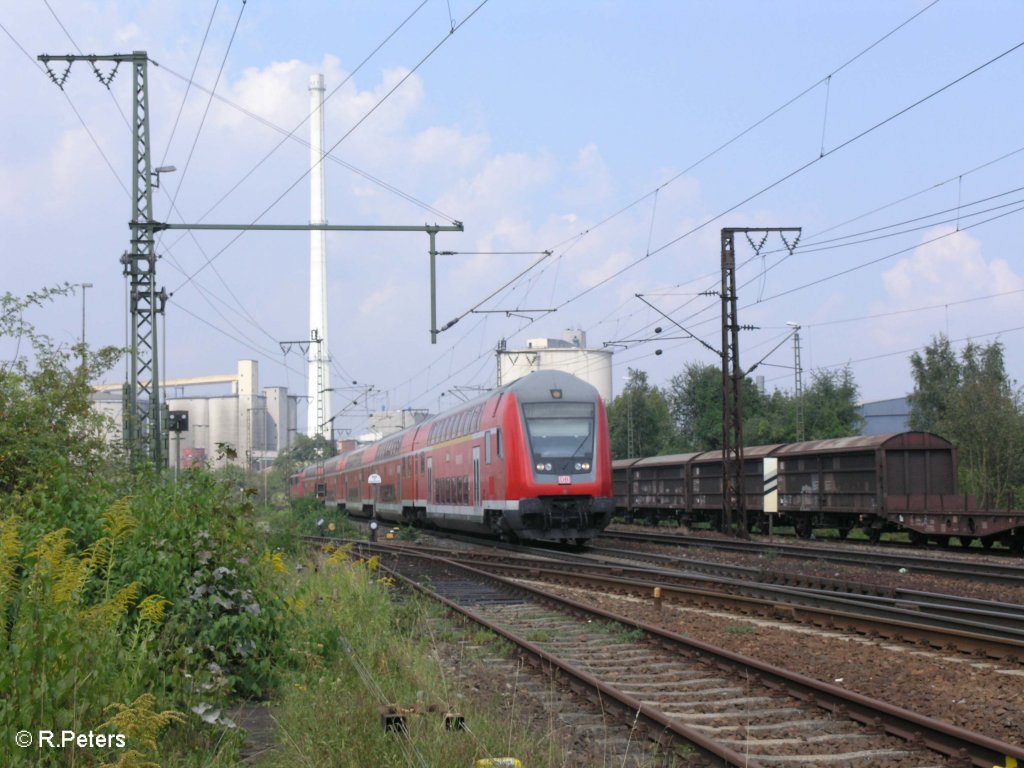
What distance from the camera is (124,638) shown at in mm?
7645

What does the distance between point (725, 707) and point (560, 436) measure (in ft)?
52.4

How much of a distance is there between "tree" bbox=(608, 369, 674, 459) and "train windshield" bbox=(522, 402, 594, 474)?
52124mm

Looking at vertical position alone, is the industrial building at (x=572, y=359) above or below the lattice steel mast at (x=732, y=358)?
above

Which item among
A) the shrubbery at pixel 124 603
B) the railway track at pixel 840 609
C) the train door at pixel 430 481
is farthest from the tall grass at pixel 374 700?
the train door at pixel 430 481

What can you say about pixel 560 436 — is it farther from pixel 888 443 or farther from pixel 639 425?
pixel 639 425

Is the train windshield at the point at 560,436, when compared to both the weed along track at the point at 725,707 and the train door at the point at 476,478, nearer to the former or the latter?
the train door at the point at 476,478

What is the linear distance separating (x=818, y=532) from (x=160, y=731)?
3125 centimetres

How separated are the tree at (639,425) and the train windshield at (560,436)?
52.1 meters

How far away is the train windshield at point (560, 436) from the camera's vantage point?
Answer: 78.8ft

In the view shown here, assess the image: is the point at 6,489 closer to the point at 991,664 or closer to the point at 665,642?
the point at 665,642

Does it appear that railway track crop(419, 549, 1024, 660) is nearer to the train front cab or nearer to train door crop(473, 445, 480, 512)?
the train front cab

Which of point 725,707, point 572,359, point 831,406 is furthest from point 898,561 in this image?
point 572,359

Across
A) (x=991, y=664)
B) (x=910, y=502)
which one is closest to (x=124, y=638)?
(x=991, y=664)

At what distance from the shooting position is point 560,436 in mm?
24328
